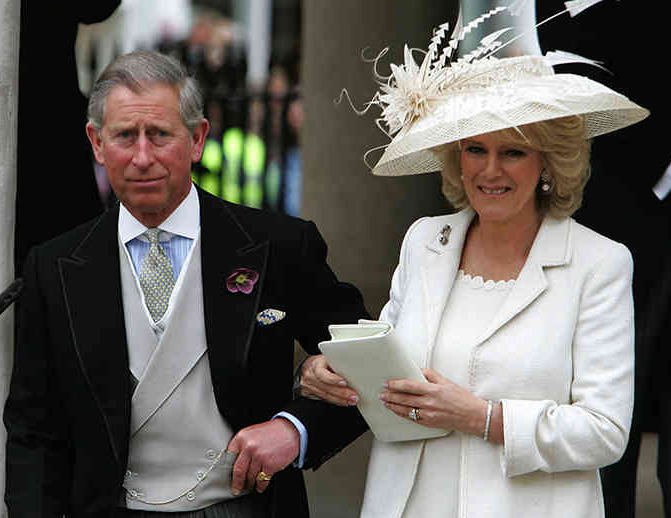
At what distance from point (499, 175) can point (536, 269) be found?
23 cm

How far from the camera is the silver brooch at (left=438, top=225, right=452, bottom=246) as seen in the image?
301 centimetres

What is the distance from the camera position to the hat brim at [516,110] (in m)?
2.76

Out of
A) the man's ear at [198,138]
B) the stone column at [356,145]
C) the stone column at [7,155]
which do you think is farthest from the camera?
the stone column at [356,145]

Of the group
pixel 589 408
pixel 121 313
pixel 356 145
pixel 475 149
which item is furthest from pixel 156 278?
pixel 356 145

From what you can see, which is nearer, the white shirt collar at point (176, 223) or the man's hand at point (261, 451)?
the man's hand at point (261, 451)

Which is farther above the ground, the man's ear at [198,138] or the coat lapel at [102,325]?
the man's ear at [198,138]

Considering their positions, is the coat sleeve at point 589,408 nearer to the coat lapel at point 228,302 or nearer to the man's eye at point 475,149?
the man's eye at point 475,149

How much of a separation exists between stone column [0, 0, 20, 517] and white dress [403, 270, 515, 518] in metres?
1.22

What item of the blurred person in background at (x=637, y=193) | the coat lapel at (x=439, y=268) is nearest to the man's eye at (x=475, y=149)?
the coat lapel at (x=439, y=268)

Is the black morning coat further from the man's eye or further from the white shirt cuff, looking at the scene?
the man's eye

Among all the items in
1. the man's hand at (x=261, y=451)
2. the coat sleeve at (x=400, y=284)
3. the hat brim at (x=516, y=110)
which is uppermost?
the hat brim at (x=516, y=110)

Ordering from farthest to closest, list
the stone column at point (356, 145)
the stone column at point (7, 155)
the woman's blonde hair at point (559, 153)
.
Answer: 1. the stone column at point (356, 145)
2. the stone column at point (7, 155)
3. the woman's blonde hair at point (559, 153)

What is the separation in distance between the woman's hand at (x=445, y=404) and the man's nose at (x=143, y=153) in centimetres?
77

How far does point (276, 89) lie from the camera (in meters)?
10.4
